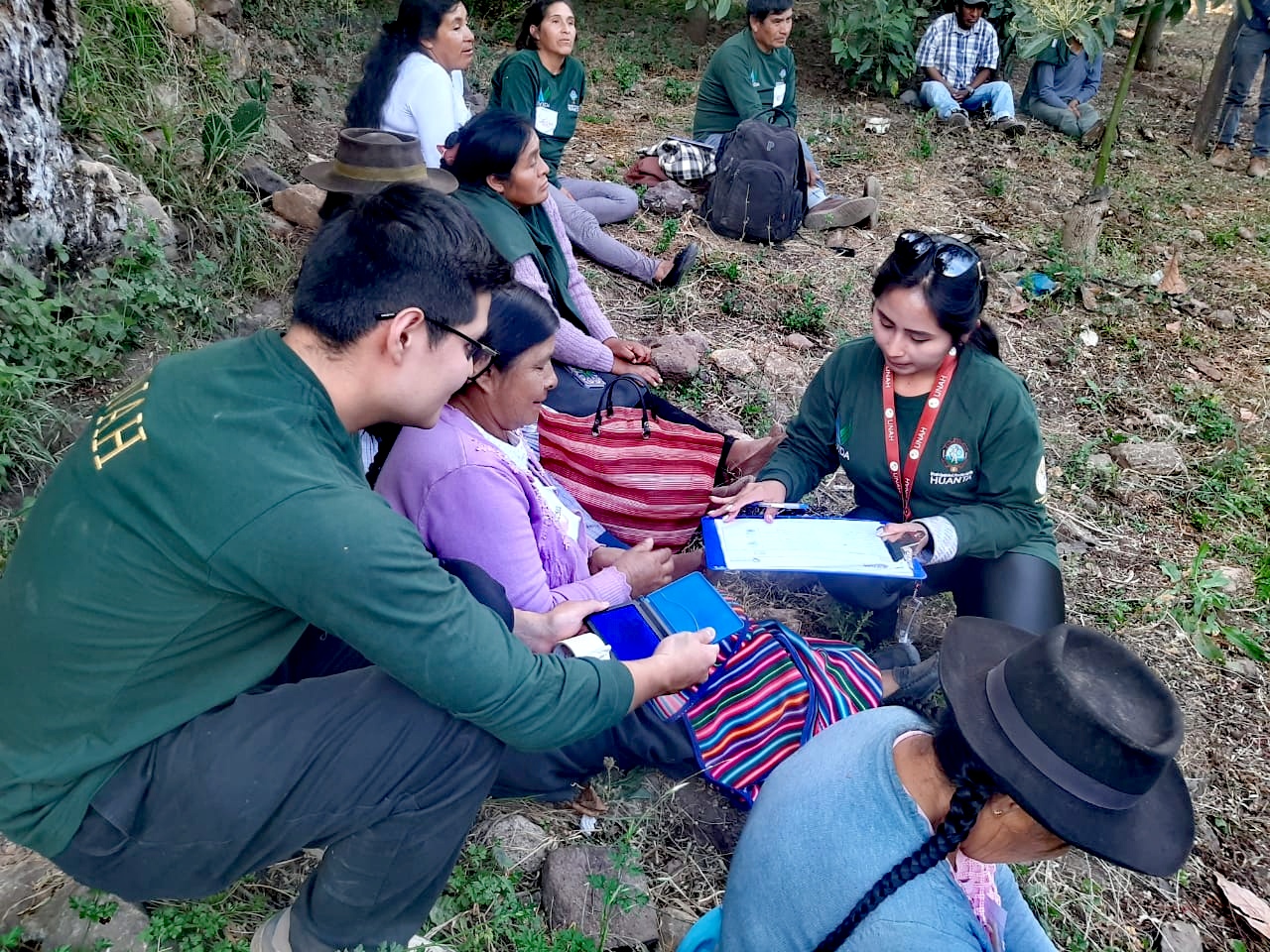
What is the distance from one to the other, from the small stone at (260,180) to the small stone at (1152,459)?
14.6 feet

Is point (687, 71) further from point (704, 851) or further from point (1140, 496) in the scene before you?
point (704, 851)

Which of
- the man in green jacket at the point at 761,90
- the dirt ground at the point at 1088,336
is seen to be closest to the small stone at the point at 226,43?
the dirt ground at the point at 1088,336

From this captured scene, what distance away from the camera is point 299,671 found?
210 cm

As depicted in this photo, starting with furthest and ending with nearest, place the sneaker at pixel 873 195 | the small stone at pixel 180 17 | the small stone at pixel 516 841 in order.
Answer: the sneaker at pixel 873 195, the small stone at pixel 180 17, the small stone at pixel 516 841

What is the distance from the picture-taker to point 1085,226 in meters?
5.77

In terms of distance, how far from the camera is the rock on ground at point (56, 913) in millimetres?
1956

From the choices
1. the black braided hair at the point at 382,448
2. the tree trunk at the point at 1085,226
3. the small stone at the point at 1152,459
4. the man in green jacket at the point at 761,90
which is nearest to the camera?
the black braided hair at the point at 382,448

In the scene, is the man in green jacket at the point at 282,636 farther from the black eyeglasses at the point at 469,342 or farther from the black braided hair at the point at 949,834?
the black braided hair at the point at 949,834

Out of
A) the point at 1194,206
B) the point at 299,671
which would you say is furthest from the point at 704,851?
the point at 1194,206

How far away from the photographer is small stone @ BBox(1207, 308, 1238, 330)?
5.37 meters

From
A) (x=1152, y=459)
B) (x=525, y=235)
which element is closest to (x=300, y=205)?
(x=525, y=235)

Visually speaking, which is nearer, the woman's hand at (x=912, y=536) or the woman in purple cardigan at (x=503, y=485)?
the woman in purple cardigan at (x=503, y=485)

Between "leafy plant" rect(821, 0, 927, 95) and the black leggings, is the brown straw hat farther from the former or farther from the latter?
"leafy plant" rect(821, 0, 927, 95)

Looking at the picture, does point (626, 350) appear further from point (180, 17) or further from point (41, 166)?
point (180, 17)
